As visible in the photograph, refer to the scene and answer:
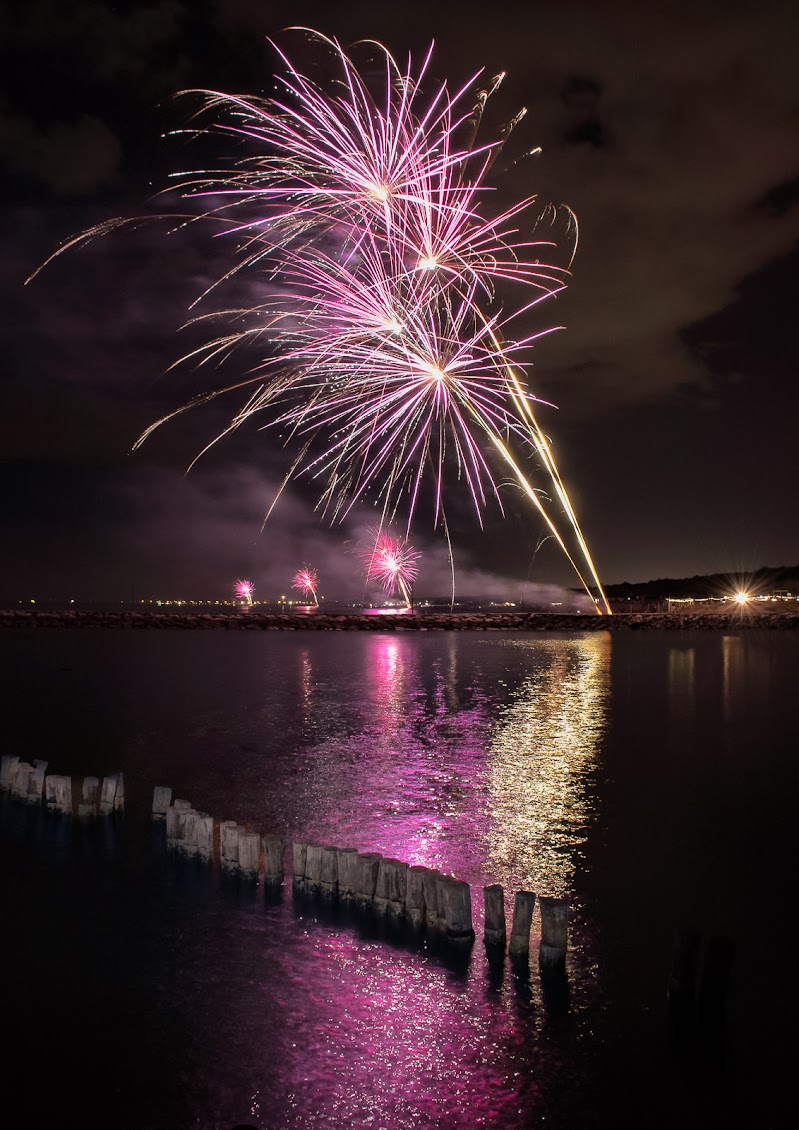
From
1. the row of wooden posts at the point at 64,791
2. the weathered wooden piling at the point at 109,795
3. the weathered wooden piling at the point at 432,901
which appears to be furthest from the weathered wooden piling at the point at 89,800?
the weathered wooden piling at the point at 432,901

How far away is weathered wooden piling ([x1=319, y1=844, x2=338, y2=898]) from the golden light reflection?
2034 millimetres

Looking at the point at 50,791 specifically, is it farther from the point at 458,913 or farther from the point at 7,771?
the point at 458,913

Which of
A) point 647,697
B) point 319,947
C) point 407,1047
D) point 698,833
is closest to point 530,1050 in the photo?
point 407,1047

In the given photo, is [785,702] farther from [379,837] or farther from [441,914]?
[441,914]

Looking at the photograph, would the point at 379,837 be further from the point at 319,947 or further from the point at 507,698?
the point at 507,698

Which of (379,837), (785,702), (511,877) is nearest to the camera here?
(511,877)

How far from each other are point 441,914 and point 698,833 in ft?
18.8

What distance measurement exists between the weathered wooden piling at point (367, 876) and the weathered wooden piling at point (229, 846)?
182cm

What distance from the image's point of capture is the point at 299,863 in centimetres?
982

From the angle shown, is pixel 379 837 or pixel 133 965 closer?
pixel 133 965

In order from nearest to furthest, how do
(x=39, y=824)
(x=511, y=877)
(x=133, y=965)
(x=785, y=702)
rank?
(x=133, y=965)
(x=511, y=877)
(x=39, y=824)
(x=785, y=702)

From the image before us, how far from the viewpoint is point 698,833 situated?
41.7 feet

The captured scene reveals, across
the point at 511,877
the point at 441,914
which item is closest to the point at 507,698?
the point at 511,877

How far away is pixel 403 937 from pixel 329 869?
1.27 m
